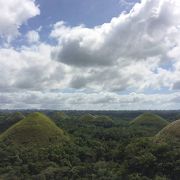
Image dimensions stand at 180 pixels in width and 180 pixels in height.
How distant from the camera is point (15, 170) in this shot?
4409 cm

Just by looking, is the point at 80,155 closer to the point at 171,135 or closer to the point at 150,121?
the point at 171,135

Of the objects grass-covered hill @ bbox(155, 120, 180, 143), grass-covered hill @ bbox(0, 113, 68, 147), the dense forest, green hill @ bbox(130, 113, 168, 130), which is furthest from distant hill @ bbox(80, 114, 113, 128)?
grass-covered hill @ bbox(155, 120, 180, 143)

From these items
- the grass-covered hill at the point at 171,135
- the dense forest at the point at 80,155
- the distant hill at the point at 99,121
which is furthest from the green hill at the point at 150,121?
the grass-covered hill at the point at 171,135

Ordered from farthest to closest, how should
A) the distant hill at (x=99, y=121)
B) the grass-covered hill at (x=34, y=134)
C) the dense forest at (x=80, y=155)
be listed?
the distant hill at (x=99, y=121)
the grass-covered hill at (x=34, y=134)
the dense forest at (x=80, y=155)

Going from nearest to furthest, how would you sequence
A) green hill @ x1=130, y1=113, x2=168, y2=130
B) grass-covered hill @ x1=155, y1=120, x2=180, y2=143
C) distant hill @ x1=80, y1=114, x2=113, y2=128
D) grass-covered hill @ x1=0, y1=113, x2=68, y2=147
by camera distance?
grass-covered hill @ x1=155, y1=120, x2=180, y2=143, grass-covered hill @ x1=0, y1=113, x2=68, y2=147, green hill @ x1=130, y1=113, x2=168, y2=130, distant hill @ x1=80, y1=114, x2=113, y2=128

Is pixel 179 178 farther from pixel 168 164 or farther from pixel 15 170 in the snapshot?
pixel 15 170

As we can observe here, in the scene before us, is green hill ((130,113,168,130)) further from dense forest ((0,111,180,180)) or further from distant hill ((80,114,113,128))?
dense forest ((0,111,180,180))

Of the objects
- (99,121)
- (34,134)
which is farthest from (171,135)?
(99,121)

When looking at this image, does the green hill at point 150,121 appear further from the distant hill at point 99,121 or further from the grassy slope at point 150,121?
the distant hill at point 99,121

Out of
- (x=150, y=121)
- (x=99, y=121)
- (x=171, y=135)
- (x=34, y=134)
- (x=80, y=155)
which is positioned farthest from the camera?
(x=99, y=121)

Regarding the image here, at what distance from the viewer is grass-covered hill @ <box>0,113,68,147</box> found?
2322 inches

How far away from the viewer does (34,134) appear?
61.2 meters

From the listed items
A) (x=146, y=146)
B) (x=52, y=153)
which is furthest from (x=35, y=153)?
(x=146, y=146)

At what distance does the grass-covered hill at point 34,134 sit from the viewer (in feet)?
193
